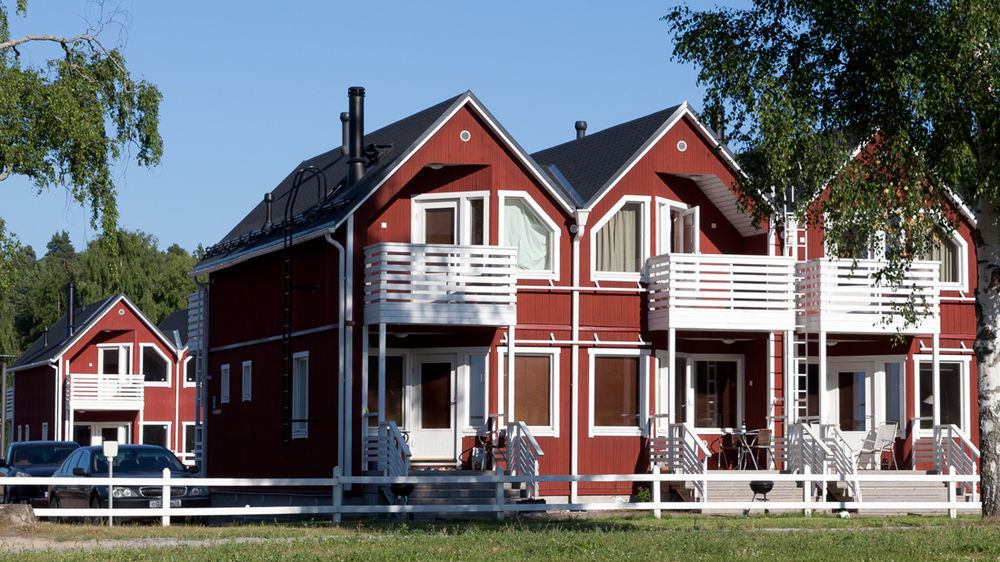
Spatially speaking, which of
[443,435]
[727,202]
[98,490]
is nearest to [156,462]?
[98,490]

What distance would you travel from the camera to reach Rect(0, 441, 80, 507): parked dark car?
3114cm

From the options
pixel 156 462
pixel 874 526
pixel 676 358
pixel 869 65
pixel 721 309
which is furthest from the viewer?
pixel 676 358

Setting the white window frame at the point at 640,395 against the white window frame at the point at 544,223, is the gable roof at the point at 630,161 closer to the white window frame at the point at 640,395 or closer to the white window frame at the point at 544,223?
the white window frame at the point at 544,223

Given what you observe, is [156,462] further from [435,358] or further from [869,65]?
[869,65]

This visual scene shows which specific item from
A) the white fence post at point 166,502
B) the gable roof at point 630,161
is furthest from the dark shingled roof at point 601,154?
the white fence post at point 166,502

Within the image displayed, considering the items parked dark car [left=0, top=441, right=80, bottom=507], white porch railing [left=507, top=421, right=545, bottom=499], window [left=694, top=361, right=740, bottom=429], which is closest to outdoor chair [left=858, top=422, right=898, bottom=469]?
window [left=694, top=361, right=740, bottom=429]

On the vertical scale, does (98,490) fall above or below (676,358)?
below

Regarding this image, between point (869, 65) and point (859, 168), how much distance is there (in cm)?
148

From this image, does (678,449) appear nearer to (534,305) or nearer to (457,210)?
(534,305)

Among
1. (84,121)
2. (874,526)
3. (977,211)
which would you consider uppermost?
(84,121)

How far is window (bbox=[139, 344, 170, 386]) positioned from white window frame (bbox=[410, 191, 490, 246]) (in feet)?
114

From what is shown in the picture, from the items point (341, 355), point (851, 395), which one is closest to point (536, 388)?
point (341, 355)

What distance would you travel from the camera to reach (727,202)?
31.4 metres

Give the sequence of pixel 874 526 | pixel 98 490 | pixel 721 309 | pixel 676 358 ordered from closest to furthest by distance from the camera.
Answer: pixel 874 526 < pixel 98 490 < pixel 721 309 < pixel 676 358
